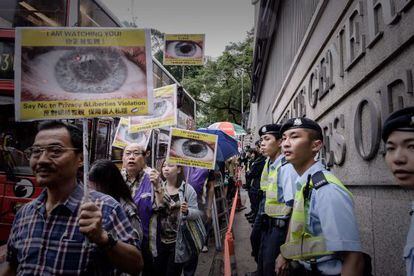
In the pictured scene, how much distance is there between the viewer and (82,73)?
6.81ft

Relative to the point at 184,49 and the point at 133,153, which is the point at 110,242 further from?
the point at 184,49

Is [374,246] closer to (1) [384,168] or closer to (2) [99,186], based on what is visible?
(1) [384,168]

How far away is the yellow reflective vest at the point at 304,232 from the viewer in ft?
6.63

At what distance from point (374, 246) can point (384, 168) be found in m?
0.78

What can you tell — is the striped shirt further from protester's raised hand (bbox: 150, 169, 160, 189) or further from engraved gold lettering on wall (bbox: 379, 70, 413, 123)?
engraved gold lettering on wall (bbox: 379, 70, 413, 123)

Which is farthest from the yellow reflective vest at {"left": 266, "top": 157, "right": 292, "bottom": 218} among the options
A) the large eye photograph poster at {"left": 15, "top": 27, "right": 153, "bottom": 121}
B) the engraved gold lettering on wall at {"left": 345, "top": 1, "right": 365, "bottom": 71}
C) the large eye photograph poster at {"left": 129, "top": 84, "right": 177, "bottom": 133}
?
the large eye photograph poster at {"left": 15, "top": 27, "right": 153, "bottom": 121}

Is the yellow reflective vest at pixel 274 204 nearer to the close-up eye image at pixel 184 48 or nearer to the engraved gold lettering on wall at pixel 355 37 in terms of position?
the engraved gold lettering on wall at pixel 355 37

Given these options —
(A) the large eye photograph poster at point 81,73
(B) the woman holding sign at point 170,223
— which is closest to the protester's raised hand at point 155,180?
(B) the woman holding sign at point 170,223

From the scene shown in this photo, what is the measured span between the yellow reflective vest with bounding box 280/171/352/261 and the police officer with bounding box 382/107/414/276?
0.51 meters

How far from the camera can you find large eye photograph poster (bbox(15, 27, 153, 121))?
200 centimetres

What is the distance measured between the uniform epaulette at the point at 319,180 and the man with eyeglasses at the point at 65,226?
115cm

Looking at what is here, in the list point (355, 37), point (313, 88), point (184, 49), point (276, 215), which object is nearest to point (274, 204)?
point (276, 215)

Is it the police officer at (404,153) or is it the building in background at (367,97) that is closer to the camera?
the police officer at (404,153)

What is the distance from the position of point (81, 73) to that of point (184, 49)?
61.3 ft
